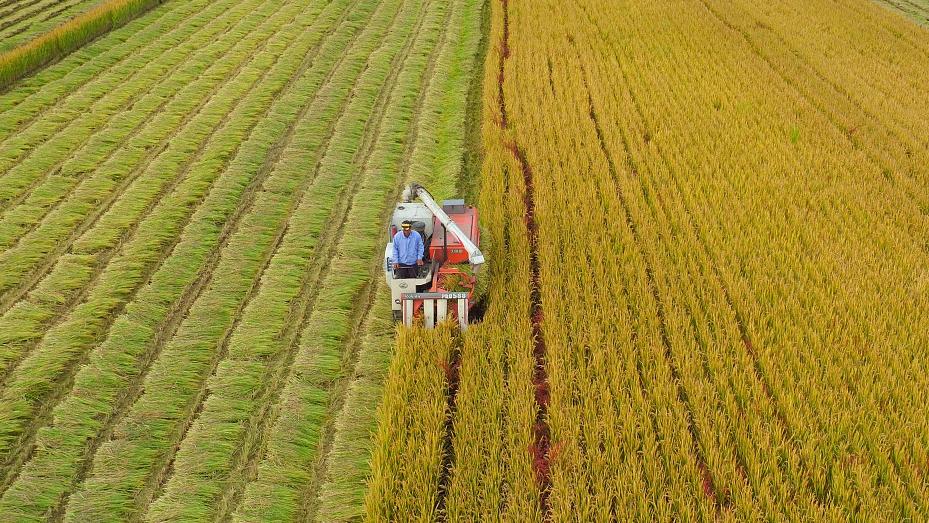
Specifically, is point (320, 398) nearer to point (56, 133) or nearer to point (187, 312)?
point (187, 312)

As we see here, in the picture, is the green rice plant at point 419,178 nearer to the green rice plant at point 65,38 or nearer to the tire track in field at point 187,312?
the tire track in field at point 187,312

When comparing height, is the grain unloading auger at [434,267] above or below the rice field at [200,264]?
above

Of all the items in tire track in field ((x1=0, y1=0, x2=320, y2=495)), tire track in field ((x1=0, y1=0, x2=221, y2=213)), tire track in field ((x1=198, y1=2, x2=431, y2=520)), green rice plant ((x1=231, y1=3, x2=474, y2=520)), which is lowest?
tire track in field ((x1=0, y1=0, x2=320, y2=495))

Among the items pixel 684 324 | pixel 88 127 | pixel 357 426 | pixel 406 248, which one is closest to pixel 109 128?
pixel 88 127

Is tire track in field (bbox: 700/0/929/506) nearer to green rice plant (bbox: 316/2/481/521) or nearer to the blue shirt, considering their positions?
the blue shirt

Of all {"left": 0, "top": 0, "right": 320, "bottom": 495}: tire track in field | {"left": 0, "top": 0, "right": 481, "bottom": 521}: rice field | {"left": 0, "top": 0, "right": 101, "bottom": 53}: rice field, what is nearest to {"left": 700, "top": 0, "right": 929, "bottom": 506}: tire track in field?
{"left": 0, "top": 0, "right": 481, "bottom": 521}: rice field

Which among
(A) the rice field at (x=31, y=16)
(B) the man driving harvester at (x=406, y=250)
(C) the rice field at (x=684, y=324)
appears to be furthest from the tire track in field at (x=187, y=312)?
(A) the rice field at (x=31, y=16)

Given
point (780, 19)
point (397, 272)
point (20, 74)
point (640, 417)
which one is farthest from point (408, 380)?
point (780, 19)
